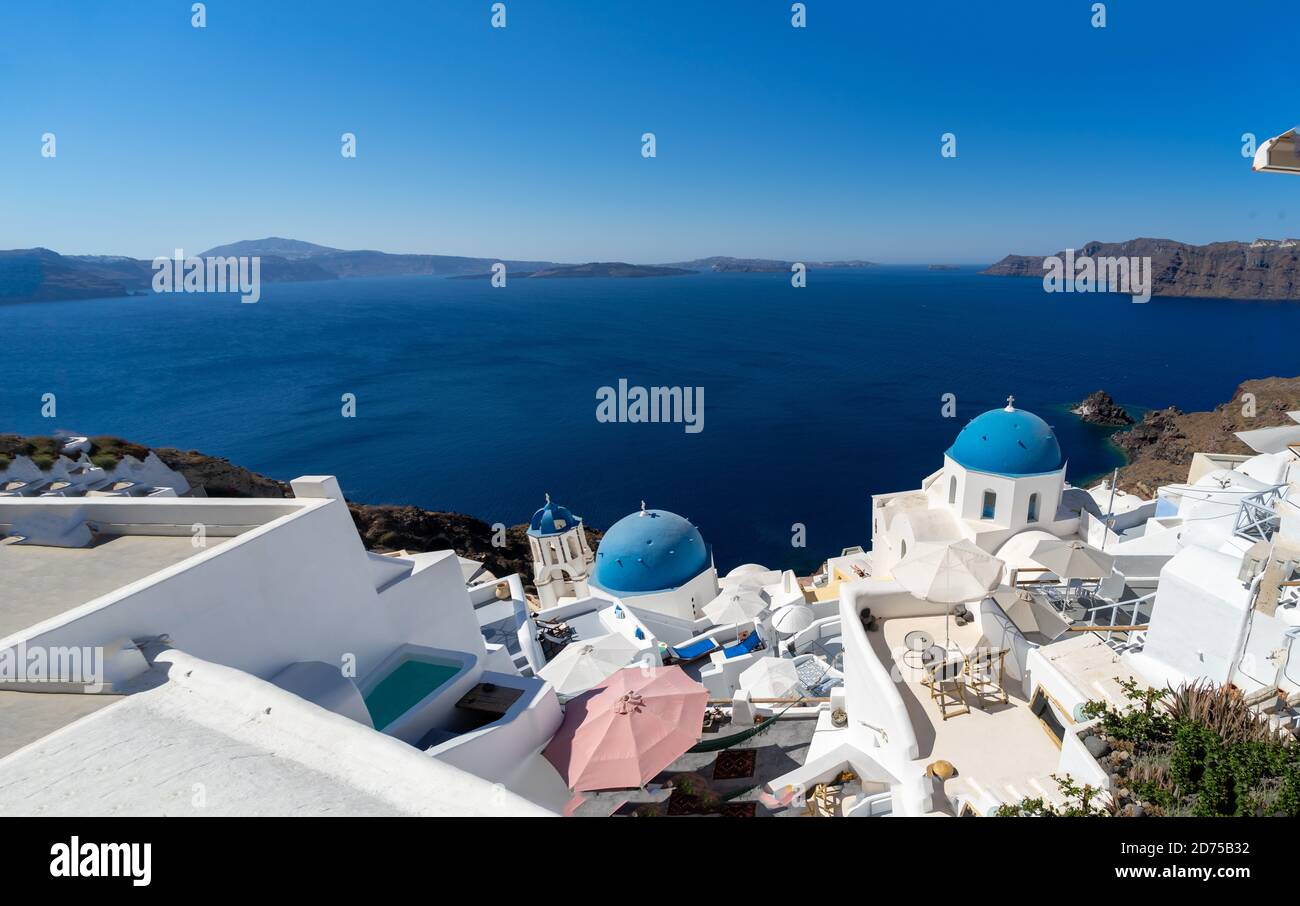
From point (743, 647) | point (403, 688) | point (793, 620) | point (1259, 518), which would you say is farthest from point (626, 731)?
point (1259, 518)

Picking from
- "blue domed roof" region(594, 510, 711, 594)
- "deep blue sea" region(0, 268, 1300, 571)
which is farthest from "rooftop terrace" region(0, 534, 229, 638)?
"deep blue sea" region(0, 268, 1300, 571)

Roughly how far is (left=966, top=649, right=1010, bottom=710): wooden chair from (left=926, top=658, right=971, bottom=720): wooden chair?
0.13 metres

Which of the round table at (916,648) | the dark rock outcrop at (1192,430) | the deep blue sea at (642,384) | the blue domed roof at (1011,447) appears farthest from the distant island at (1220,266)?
the round table at (916,648)

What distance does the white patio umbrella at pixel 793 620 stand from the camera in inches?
771

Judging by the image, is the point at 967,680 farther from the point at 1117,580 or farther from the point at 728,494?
the point at 728,494

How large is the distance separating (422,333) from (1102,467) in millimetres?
129129

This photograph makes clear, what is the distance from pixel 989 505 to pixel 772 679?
10159 mm

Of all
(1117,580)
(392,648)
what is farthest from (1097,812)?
(1117,580)

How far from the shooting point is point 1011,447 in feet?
61.9

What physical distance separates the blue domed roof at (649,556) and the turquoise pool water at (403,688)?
1598cm

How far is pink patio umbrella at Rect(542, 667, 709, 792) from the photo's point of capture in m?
8.62

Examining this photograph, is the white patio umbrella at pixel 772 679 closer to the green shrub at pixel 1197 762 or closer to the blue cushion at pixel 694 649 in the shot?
the blue cushion at pixel 694 649

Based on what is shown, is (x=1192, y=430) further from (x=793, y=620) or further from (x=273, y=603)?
(x=273, y=603)
